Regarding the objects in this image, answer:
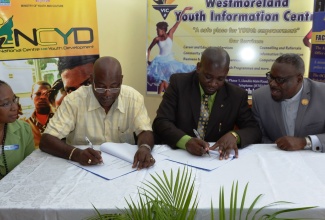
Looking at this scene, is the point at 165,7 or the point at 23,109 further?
the point at 165,7

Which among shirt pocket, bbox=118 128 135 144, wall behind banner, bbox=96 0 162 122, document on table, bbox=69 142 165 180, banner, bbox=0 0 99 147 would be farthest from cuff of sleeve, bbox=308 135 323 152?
banner, bbox=0 0 99 147

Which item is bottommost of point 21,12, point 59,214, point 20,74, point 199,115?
point 59,214

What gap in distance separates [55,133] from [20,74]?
143 cm

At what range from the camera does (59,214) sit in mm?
1387

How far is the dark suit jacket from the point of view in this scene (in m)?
2.49

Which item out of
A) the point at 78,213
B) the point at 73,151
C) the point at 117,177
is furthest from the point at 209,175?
the point at 73,151

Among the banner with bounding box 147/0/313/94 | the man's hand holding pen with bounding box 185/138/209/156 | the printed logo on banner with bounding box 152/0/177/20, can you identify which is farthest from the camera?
the printed logo on banner with bounding box 152/0/177/20

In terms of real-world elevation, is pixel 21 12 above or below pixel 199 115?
above

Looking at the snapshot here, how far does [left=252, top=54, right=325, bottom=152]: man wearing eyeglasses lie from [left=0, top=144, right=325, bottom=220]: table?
0.40 m

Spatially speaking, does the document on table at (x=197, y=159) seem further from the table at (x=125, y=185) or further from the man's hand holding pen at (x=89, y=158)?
the man's hand holding pen at (x=89, y=158)

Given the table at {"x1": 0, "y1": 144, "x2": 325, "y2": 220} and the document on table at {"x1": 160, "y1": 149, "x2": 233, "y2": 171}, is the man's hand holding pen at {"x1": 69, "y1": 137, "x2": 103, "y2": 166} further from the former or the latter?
the document on table at {"x1": 160, "y1": 149, "x2": 233, "y2": 171}

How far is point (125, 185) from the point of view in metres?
1.58

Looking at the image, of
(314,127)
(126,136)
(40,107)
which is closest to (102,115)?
(126,136)

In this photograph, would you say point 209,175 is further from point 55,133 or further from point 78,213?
point 55,133
